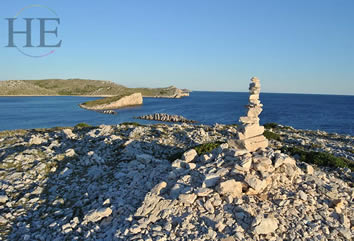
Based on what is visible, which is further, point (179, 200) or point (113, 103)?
point (113, 103)

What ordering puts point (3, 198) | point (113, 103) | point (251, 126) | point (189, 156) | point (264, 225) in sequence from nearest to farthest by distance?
point (264, 225)
point (3, 198)
point (251, 126)
point (189, 156)
point (113, 103)

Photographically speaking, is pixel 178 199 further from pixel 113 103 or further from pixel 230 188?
pixel 113 103

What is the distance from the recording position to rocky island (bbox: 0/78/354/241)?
30.3 ft

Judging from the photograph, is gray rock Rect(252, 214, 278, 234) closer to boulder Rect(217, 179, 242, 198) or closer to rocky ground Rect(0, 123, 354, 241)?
rocky ground Rect(0, 123, 354, 241)

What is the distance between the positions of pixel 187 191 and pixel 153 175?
A: 3.06 meters

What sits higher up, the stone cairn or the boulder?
the stone cairn

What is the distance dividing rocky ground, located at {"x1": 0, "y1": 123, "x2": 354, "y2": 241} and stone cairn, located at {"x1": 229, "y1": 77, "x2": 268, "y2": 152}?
1.97ft

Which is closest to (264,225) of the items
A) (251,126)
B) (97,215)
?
(251,126)

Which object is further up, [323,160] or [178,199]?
[323,160]

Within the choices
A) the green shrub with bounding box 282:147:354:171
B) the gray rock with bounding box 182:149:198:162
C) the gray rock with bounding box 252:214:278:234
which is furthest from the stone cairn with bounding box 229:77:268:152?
the green shrub with bounding box 282:147:354:171

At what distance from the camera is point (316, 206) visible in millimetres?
10570

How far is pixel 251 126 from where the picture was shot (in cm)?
1313

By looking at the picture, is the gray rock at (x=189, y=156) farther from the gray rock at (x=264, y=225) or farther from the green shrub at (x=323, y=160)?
the green shrub at (x=323, y=160)

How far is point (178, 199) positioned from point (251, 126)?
572 cm
